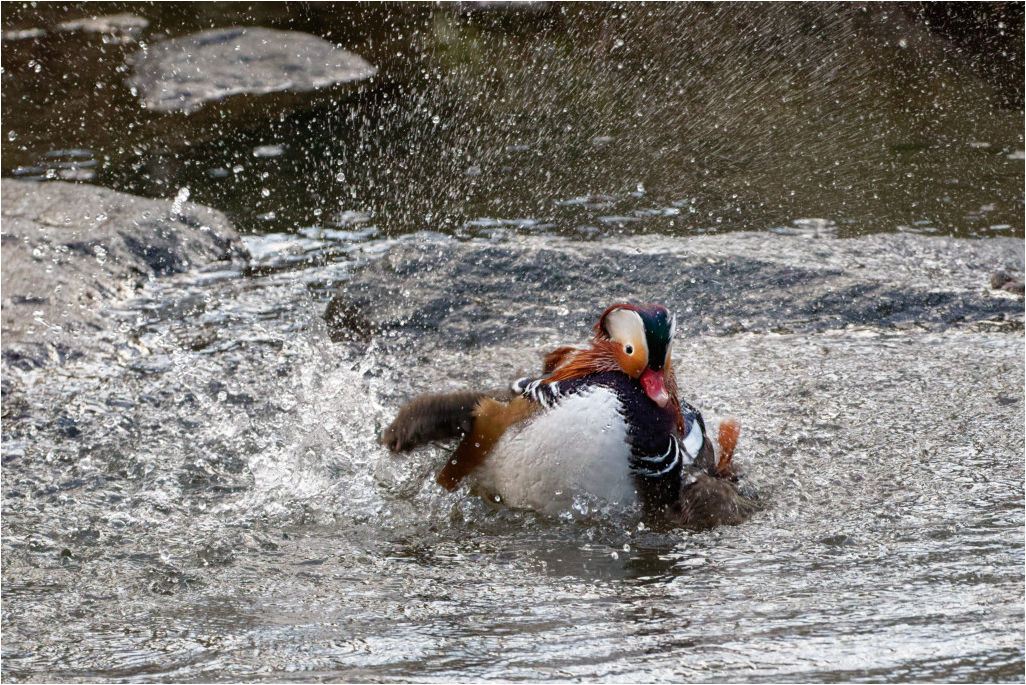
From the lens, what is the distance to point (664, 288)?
5.46m

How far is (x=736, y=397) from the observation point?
177 inches

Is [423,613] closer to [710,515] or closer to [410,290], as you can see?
[710,515]

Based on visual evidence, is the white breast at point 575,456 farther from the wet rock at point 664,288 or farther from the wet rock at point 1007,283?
the wet rock at point 1007,283

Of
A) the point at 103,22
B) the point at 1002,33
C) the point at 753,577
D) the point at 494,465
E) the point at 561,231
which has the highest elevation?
the point at 103,22

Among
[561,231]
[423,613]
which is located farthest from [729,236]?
[423,613]

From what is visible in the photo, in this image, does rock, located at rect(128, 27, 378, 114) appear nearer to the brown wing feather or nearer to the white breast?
the brown wing feather

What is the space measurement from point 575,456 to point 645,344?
1.23 feet

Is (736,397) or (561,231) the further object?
(561,231)

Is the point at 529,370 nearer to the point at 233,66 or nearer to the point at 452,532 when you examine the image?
the point at 452,532

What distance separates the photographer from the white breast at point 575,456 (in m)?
3.06

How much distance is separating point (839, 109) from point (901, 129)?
73 cm

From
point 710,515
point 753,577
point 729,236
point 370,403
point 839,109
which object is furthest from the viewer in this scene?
point 839,109

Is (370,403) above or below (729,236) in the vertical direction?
below

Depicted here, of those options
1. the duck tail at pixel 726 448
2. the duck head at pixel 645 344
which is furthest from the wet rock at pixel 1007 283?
the duck head at pixel 645 344
